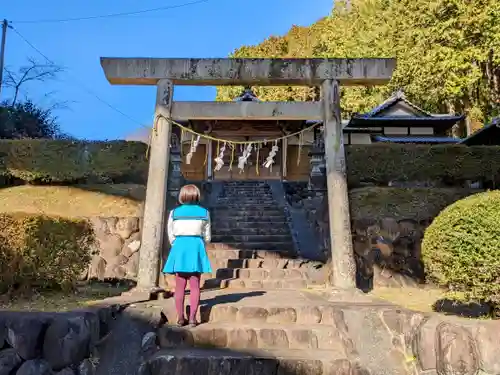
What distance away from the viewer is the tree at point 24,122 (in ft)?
59.4

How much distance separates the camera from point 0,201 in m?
10.5

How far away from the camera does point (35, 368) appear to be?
3.69 meters

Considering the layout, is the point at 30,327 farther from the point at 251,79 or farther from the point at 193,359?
the point at 251,79

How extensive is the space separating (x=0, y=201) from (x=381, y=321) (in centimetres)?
1038

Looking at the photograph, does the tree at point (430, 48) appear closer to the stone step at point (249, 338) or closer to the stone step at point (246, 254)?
the stone step at point (246, 254)

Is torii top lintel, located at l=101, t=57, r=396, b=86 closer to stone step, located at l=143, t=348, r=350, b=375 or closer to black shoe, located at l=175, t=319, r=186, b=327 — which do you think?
black shoe, located at l=175, t=319, r=186, b=327

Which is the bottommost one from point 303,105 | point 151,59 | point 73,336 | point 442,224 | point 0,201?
point 73,336

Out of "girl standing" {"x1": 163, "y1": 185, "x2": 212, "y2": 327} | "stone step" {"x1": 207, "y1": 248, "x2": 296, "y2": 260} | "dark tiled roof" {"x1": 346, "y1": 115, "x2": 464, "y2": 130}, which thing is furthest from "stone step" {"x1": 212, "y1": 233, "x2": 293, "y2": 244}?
"dark tiled roof" {"x1": 346, "y1": 115, "x2": 464, "y2": 130}

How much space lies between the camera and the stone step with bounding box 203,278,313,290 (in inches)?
294

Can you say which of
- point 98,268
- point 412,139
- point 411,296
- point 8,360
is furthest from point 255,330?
point 412,139

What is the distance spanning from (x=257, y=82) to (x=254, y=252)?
383 cm

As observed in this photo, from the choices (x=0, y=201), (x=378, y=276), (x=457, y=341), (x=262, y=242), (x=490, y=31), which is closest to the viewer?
(x=457, y=341)

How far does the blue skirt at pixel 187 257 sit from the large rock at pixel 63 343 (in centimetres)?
116

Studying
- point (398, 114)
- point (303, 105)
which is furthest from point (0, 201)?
point (398, 114)
